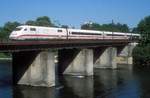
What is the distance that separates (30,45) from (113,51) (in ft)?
144

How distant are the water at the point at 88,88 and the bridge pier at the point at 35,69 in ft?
5.61

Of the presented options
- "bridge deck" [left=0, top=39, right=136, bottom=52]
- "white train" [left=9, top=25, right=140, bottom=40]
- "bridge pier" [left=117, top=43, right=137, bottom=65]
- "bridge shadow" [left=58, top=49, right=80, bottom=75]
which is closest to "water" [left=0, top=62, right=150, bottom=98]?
"bridge shadow" [left=58, top=49, right=80, bottom=75]

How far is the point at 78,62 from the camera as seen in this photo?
86.1 metres

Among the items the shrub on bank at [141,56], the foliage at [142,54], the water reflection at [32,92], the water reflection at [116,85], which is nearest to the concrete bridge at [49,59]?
the water reflection at [32,92]

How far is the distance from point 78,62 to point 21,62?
1872 centimetres

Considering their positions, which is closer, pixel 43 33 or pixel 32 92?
pixel 32 92

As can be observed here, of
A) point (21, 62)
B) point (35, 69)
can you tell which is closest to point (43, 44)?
point (35, 69)

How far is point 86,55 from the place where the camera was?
8581 cm

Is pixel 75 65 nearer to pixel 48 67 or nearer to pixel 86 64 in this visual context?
pixel 86 64

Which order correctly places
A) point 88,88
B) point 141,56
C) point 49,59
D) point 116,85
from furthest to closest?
point 141,56, point 116,85, point 88,88, point 49,59

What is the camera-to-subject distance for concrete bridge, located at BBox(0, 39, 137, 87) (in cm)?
6738

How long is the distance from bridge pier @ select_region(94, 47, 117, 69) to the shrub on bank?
53.4ft

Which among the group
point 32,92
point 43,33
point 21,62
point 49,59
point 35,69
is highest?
point 43,33

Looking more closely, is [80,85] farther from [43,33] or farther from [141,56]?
[141,56]
